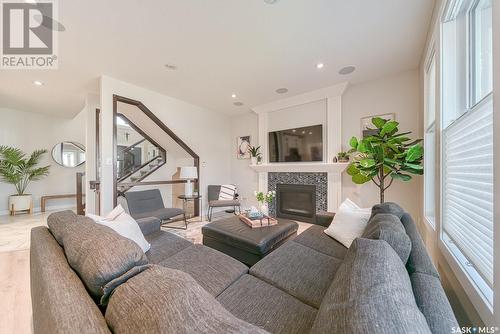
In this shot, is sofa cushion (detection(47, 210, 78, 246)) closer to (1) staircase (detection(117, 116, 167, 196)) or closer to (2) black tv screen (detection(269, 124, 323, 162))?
(1) staircase (detection(117, 116, 167, 196))

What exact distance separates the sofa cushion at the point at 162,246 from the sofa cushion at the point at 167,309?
3.22ft

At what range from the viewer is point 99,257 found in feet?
2.51

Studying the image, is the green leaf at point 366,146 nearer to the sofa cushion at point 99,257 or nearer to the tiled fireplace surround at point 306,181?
the tiled fireplace surround at point 306,181

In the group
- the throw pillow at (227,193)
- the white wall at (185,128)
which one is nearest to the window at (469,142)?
the throw pillow at (227,193)

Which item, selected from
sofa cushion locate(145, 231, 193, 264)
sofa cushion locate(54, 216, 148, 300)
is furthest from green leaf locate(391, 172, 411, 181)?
sofa cushion locate(54, 216, 148, 300)

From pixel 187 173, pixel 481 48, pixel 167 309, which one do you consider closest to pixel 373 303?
pixel 167 309

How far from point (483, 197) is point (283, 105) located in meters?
3.62

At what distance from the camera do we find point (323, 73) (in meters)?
3.14

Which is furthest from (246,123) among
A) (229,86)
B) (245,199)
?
(245,199)

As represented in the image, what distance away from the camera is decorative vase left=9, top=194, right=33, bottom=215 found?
4.52 meters

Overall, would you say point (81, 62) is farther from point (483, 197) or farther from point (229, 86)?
point (483, 197)

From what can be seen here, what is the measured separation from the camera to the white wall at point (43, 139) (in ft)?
15.4

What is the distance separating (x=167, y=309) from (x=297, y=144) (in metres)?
3.94

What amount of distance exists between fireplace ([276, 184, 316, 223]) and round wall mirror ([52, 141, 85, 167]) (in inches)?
226
